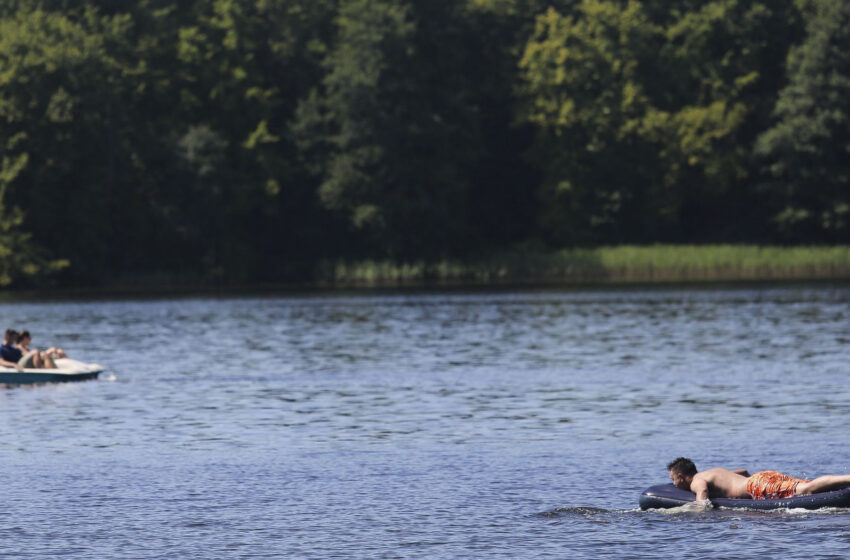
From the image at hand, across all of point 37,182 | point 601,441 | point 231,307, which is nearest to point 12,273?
point 37,182

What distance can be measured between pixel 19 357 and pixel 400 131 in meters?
67.3

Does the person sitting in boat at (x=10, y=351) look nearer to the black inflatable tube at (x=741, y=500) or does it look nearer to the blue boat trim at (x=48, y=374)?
the blue boat trim at (x=48, y=374)

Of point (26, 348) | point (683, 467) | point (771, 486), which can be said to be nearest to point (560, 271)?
point (26, 348)

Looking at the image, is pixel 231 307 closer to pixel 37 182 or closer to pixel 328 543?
pixel 37 182

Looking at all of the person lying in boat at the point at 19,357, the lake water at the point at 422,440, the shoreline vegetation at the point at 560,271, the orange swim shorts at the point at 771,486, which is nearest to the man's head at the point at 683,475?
the lake water at the point at 422,440

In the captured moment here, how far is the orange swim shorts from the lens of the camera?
68.7 ft

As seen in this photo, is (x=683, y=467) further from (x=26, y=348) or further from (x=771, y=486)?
(x=26, y=348)

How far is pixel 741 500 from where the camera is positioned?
21.0m

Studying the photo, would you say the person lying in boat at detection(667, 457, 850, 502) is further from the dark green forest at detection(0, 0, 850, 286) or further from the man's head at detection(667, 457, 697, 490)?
the dark green forest at detection(0, 0, 850, 286)

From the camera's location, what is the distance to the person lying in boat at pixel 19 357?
41.9 metres

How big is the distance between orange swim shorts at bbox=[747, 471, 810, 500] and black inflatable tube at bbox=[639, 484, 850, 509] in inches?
8.1

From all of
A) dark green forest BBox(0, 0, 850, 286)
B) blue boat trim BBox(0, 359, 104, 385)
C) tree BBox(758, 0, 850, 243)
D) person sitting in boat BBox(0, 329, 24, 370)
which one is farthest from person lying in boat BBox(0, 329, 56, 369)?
tree BBox(758, 0, 850, 243)

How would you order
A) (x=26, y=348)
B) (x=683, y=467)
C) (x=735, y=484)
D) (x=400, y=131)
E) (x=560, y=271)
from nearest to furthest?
(x=735, y=484) < (x=683, y=467) < (x=26, y=348) < (x=560, y=271) < (x=400, y=131)

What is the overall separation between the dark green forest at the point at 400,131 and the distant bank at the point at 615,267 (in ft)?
5.49
